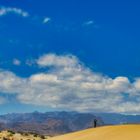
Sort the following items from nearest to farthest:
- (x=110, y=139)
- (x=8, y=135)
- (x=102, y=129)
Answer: (x=110, y=139), (x=102, y=129), (x=8, y=135)

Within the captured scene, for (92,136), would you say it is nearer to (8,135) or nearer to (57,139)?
(57,139)

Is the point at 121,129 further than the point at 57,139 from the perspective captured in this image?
No

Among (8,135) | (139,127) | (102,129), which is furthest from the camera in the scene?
(8,135)

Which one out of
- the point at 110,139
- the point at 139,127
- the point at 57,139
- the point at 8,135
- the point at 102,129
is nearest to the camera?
the point at 110,139

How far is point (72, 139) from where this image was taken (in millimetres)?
26156

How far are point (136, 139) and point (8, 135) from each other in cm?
4138

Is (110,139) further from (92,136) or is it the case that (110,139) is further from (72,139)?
(72,139)

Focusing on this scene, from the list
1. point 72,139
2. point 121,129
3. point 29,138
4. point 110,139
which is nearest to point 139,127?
point 121,129

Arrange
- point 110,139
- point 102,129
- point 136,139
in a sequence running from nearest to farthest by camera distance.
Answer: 1. point 136,139
2. point 110,139
3. point 102,129

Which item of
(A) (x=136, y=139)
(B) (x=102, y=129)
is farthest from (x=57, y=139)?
(A) (x=136, y=139)

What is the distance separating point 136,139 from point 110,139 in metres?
1.93

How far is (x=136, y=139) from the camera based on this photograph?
19.5m

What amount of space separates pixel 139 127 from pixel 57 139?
7.64m

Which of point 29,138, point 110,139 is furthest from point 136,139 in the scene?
Result: point 29,138
